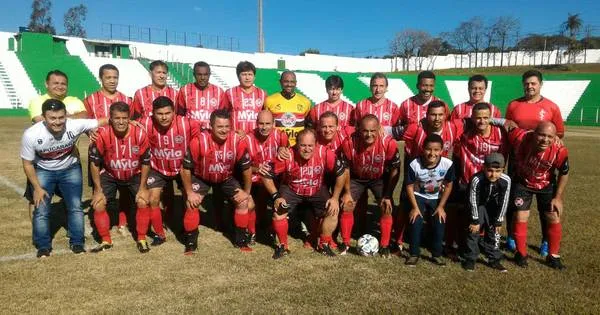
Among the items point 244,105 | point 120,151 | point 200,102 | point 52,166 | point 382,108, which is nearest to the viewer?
point 52,166

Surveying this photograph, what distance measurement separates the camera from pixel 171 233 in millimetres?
5871

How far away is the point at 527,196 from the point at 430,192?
1.04m

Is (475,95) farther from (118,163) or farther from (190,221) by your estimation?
(118,163)

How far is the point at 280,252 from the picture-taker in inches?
198

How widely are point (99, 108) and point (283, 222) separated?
10.0 ft

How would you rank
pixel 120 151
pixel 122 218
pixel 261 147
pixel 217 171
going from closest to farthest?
pixel 120 151, pixel 217 171, pixel 261 147, pixel 122 218

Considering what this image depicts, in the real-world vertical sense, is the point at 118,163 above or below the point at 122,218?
above

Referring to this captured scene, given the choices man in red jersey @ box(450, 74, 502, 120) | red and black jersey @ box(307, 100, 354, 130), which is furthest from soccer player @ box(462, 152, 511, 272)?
red and black jersey @ box(307, 100, 354, 130)

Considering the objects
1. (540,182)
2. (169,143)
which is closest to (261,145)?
(169,143)

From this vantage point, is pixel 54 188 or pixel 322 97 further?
pixel 322 97

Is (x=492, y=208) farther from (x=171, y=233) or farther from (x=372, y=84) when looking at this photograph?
(x=171, y=233)

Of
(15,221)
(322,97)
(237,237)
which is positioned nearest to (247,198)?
(237,237)

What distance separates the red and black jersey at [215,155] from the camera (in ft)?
17.2

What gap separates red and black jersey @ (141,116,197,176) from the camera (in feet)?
17.7
